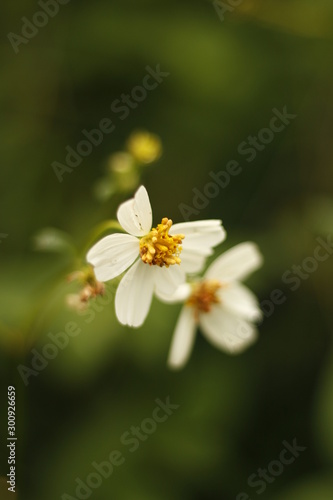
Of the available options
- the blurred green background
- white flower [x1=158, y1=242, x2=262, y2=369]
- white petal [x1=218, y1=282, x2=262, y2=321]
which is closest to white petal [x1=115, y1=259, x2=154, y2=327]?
white flower [x1=158, y1=242, x2=262, y2=369]

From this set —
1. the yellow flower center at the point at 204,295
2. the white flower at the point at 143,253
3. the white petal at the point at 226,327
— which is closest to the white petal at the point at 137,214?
the white flower at the point at 143,253

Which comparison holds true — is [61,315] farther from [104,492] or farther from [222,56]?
[222,56]

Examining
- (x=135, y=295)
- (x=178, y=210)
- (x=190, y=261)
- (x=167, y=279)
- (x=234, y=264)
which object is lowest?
(x=135, y=295)

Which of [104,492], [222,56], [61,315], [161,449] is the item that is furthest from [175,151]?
[104,492]

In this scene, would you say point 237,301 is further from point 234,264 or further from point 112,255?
point 112,255

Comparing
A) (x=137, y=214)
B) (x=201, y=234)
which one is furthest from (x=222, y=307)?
(x=137, y=214)

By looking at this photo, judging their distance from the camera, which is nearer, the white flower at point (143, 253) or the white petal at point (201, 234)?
the white flower at point (143, 253)

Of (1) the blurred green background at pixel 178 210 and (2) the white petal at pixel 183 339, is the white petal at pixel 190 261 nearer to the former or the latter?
(2) the white petal at pixel 183 339
